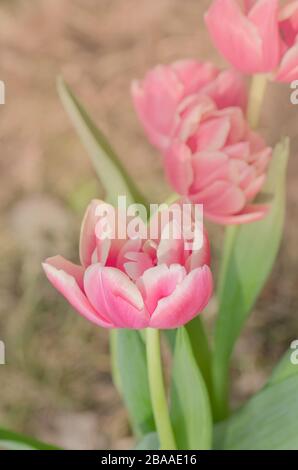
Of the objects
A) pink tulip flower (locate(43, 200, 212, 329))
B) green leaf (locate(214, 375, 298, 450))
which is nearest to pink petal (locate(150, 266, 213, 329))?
pink tulip flower (locate(43, 200, 212, 329))

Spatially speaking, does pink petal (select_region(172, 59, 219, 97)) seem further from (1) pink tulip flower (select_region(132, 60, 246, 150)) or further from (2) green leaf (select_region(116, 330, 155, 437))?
(2) green leaf (select_region(116, 330, 155, 437))

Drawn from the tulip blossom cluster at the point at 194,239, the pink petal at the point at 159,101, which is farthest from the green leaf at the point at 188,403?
the pink petal at the point at 159,101

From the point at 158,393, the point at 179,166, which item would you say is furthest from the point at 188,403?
the point at 179,166

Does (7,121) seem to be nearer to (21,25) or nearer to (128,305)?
(21,25)

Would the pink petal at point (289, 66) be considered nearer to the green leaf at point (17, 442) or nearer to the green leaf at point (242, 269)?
the green leaf at point (242, 269)

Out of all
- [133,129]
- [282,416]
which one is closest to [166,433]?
[282,416]
